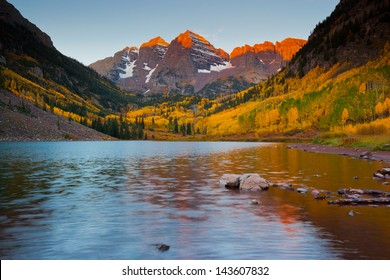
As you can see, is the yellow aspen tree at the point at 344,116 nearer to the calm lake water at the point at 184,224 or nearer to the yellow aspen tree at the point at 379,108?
the yellow aspen tree at the point at 379,108

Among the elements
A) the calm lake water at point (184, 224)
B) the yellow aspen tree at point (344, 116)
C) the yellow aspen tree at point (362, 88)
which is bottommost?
the calm lake water at point (184, 224)

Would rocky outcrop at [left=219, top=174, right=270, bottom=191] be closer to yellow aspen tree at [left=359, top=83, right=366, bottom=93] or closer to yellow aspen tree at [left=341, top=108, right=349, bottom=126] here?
yellow aspen tree at [left=341, top=108, right=349, bottom=126]

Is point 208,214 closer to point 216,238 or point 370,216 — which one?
point 216,238

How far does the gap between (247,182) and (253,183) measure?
0.72m

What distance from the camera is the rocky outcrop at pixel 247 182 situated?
121 ft

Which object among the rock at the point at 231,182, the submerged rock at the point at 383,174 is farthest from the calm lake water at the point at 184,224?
the submerged rock at the point at 383,174

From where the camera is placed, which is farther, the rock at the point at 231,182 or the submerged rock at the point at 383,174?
the submerged rock at the point at 383,174

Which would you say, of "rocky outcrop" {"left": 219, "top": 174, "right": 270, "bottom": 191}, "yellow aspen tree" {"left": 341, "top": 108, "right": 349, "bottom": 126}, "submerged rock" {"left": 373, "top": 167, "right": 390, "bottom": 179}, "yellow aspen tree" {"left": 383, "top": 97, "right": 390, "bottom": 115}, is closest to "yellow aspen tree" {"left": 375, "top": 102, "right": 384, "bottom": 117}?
"yellow aspen tree" {"left": 383, "top": 97, "right": 390, "bottom": 115}

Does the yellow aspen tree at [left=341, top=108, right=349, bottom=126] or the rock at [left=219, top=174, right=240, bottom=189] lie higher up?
the yellow aspen tree at [left=341, top=108, right=349, bottom=126]

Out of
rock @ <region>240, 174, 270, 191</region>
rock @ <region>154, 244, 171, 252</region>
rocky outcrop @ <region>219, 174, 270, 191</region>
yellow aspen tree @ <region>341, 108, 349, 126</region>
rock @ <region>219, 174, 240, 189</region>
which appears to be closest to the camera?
rock @ <region>154, 244, 171, 252</region>

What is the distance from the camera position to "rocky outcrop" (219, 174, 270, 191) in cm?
3678

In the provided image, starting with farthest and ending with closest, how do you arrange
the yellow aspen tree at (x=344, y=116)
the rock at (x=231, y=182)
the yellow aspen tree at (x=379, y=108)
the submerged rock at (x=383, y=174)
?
the yellow aspen tree at (x=344, y=116), the yellow aspen tree at (x=379, y=108), the submerged rock at (x=383, y=174), the rock at (x=231, y=182)
